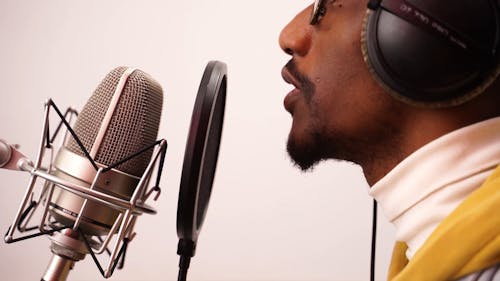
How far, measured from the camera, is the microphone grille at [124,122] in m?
0.55

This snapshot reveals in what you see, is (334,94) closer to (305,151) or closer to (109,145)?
(305,151)

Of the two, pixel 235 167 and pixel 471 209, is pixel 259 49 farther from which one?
pixel 471 209

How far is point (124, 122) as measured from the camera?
1.81 ft

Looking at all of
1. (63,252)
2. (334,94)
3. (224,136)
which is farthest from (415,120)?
(224,136)

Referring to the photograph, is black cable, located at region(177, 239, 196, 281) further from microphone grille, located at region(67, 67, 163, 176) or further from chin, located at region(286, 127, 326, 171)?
chin, located at region(286, 127, 326, 171)

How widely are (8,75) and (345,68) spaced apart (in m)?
0.84

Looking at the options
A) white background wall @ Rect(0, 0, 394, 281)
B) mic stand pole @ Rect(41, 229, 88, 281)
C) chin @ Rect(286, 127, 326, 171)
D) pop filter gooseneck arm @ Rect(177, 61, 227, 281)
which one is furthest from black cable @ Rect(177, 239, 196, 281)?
white background wall @ Rect(0, 0, 394, 281)

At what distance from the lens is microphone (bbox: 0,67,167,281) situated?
1.69 ft

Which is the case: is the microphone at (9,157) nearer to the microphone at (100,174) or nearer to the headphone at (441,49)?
the microphone at (100,174)


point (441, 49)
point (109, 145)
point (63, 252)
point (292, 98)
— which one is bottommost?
point (63, 252)


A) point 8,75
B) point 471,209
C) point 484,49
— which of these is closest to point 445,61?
point 484,49

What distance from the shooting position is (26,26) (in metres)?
1.16

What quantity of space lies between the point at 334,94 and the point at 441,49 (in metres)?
0.17

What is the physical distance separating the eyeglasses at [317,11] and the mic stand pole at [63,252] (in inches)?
16.4
